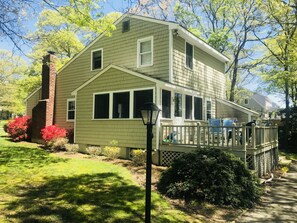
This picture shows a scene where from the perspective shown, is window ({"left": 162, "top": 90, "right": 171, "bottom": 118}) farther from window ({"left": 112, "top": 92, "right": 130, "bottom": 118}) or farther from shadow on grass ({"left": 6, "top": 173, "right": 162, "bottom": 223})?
shadow on grass ({"left": 6, "top": 173, "right": 162, "bottom": 223})

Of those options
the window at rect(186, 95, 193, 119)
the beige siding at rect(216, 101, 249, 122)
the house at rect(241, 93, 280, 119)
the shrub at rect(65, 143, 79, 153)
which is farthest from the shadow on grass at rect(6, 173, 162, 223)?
the house at rect(241, 93, 280, 119)

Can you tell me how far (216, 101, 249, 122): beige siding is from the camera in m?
16.2

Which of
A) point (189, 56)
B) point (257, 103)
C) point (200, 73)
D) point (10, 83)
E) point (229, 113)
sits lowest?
point (229, 113)

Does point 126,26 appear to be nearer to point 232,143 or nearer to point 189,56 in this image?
point 189,56

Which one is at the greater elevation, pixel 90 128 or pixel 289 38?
pixel 289 38

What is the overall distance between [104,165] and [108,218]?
5535 mm

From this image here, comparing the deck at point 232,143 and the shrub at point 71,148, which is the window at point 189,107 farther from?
the shrub at point 71,148

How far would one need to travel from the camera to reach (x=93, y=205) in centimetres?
578

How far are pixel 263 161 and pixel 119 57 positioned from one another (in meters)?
9.50

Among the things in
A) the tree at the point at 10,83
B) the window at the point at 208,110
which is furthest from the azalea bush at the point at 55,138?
the tree at the point at 10,83

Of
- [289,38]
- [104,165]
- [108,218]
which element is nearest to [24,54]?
[104,165]

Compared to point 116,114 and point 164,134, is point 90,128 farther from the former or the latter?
point 164,134

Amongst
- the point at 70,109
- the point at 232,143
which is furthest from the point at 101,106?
the point at 232,143

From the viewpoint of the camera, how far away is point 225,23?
26297 mm
